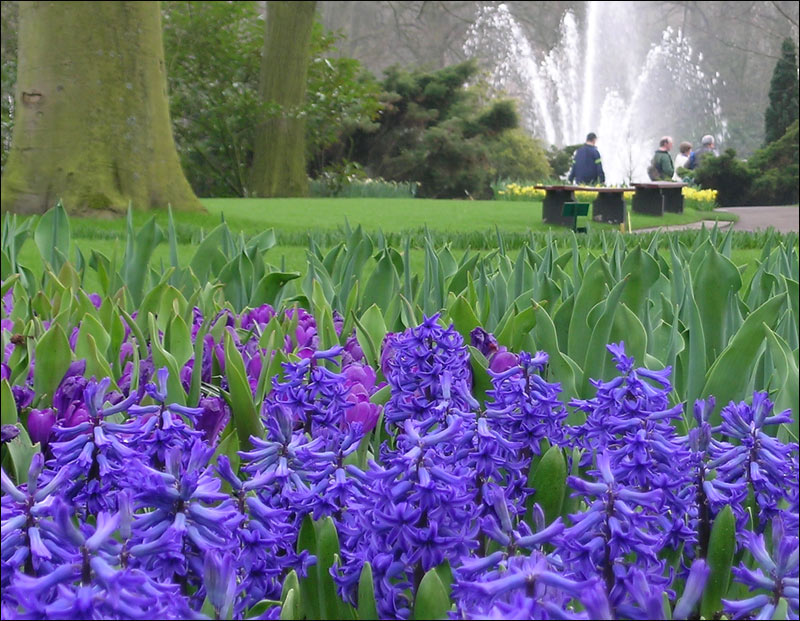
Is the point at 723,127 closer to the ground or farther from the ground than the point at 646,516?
farther from the ground

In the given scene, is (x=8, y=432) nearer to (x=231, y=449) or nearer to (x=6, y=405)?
(x=6, y=405)

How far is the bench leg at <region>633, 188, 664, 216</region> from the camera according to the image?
14.4 meters

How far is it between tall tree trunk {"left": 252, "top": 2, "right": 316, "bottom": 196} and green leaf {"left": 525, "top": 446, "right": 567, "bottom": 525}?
46.8ft

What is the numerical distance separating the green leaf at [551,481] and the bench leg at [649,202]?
539 inches

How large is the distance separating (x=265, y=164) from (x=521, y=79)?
2072cm

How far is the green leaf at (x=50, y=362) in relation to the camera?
1.68 meters

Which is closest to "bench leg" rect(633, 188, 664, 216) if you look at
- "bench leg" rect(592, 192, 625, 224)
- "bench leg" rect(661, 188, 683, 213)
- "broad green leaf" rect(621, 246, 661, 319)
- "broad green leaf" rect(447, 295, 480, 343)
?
"bench leg" rect(592, 192, 625, 224)

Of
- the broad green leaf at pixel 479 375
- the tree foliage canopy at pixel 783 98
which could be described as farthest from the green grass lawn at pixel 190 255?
the tree foliage canopy at pixel 783 98

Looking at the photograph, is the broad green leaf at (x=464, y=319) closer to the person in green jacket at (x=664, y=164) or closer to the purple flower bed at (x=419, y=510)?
the purple flower bed at (x=419, y=510)

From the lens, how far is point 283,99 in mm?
15680

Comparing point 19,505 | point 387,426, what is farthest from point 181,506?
point 387,426

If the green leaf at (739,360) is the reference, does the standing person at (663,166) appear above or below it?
above

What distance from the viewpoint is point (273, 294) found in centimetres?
265

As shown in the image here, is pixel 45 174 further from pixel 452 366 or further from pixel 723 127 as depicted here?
pixel 723 127
